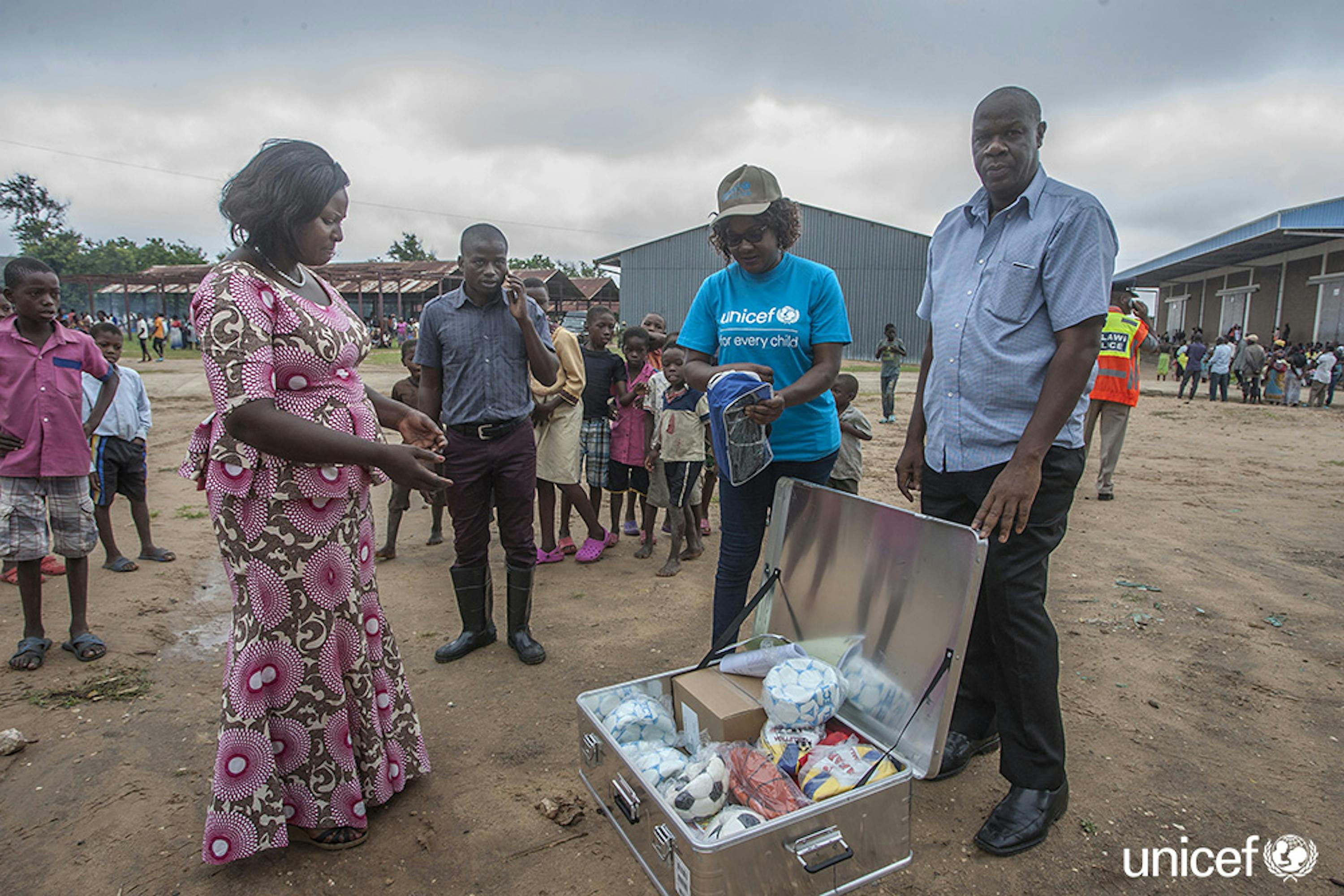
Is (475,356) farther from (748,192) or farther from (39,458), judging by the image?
(39,458)

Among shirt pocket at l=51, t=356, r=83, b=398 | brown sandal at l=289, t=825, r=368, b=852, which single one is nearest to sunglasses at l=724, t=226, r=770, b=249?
brown sandal at l=289, t=825, r=368, b=852

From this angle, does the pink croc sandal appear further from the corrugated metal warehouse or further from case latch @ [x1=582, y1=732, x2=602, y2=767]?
the corrugated metal warehouse

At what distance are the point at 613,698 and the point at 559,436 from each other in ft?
8.98

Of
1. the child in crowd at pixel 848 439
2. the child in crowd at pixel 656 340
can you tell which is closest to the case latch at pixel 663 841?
the child in crowd at pixel 848 439

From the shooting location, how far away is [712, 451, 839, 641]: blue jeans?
109 inches

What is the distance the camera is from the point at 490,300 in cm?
344

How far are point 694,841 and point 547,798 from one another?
3.21ft

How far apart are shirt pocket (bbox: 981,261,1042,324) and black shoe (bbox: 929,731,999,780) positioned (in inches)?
55.1

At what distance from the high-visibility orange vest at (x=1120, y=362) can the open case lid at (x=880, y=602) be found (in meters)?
5.23

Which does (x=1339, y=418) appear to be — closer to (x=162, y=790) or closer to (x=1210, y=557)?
(x=1210, y=557)

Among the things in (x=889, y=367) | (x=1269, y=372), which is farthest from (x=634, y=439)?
(x=1269, y=372)

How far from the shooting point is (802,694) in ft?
7.35

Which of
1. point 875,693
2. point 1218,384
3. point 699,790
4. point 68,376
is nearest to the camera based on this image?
point 699,790

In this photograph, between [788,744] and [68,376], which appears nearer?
[788,744]
